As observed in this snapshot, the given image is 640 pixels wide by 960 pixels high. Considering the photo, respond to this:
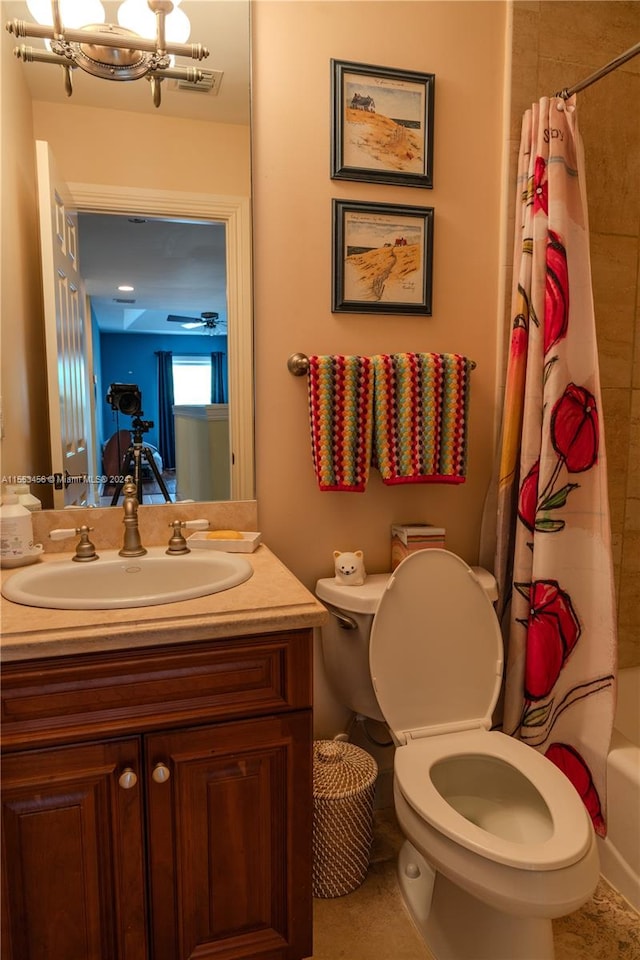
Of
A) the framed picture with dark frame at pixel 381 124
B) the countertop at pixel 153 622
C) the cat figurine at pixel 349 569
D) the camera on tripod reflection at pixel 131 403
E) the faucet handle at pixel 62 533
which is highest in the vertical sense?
the framed picture with dark frame at pixel 381 124

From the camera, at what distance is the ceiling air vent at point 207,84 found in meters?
1.49

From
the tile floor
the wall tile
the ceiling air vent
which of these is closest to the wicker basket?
the tile floor

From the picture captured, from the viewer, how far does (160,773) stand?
3.65 feet

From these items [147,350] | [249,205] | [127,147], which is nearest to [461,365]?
[249,205]

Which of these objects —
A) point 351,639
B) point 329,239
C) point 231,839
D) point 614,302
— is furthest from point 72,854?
point 614,302

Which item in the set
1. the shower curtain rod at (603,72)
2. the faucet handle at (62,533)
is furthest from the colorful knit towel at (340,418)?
the shower curtain rod at (603,72)

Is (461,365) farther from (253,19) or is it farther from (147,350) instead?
(253,19)

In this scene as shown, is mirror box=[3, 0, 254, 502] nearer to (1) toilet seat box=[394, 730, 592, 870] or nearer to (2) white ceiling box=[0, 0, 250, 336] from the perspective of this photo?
(2) white ceiling box=[0, 0, 250, 336]

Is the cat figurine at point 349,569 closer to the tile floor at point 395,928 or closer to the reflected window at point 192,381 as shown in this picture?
the reflected window at point 192,381

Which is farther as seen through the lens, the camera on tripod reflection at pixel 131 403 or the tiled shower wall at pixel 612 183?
the tiled shower wall at pixel 612 183

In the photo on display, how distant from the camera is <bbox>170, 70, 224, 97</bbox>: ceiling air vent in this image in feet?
4.88

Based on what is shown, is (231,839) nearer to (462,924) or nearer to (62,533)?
(462,924)

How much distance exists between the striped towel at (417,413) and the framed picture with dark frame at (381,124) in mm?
514

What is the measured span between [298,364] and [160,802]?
1.07 metres
